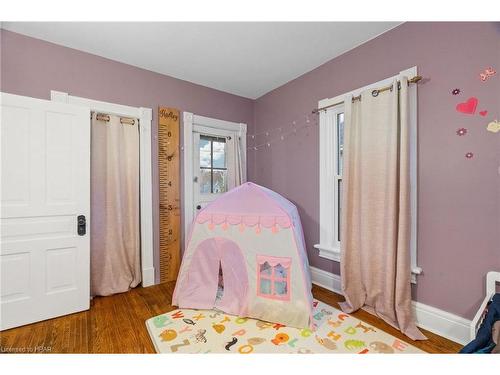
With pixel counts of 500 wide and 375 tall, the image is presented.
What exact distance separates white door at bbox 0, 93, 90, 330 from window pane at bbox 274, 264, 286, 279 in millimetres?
1714

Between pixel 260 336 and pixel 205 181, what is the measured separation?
199cm

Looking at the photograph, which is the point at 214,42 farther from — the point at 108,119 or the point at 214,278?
the point at 214,278

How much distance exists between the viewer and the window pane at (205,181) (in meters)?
A: 3.16

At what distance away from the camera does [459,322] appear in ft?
5.48

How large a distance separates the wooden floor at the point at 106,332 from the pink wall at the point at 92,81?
677mm

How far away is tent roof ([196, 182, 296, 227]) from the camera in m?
1.99

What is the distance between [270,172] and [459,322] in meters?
2.33

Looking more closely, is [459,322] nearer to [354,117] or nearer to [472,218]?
[472,218]

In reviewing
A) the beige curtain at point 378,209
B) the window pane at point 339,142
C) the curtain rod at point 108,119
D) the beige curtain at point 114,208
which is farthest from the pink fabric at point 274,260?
the curtain rod at point 108,119

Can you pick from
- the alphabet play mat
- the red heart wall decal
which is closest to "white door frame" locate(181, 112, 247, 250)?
the alphabet play mat

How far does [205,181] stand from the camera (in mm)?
3191

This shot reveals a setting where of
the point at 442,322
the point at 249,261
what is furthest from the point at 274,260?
the point at 442,322

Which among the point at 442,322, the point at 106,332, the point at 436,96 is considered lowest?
the point at 106,332
